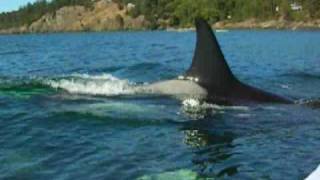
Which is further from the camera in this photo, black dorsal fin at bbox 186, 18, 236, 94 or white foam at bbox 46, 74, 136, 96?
white foam at bbox 46, 74, 136, 96

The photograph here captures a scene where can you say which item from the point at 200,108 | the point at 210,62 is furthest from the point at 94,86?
the point at 200,108

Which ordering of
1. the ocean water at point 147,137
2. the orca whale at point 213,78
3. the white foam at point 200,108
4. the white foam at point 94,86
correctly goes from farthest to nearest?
1. the white foam at point 94,86
2. the orca whale at point 213,78
3. the white foam at point 200,108
4. the ocean water at point 147,137

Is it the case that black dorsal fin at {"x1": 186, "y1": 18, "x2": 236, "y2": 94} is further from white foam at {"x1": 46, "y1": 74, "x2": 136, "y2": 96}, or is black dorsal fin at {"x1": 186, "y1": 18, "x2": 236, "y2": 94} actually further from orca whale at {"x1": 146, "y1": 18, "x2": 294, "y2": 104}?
white foam at {"x1": 46, "y1": 74, "x2": 136, "y2": 96}

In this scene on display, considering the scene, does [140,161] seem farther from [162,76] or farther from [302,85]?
[162,76]

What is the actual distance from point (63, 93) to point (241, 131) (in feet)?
24.8

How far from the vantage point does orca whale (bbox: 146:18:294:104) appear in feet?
62.0

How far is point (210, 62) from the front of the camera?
745 inches

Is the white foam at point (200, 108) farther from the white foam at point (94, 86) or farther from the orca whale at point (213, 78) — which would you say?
the white foam at point (94, 86)

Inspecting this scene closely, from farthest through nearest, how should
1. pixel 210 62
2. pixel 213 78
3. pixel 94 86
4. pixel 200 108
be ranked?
pixel 94 86, pixel 213 78, pixel 210 62, pixel 200 108

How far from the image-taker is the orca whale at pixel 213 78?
62.0ft

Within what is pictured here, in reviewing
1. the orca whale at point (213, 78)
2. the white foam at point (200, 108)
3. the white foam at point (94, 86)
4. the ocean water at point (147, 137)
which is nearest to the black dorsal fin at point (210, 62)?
the orca whale at point (213, 78)

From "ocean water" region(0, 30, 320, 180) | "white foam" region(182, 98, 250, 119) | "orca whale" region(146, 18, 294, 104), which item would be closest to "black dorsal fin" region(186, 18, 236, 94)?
"orca whale" region(146, 18, 294, 104)

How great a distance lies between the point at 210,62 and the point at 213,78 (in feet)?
1.52

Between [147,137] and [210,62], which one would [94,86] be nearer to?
[210,62]
